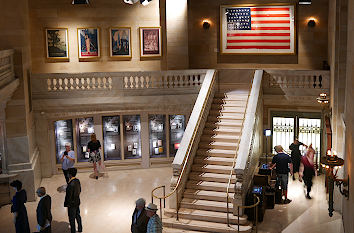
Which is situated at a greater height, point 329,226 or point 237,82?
point 237,82

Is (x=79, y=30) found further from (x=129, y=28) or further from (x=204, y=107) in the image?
(x=204, y=107)

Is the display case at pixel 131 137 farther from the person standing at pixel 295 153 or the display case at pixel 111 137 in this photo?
the person standing at pixel 295 153

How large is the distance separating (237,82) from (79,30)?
613cm

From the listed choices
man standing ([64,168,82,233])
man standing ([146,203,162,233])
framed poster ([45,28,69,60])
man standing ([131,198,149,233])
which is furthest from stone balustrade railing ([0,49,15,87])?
man standing ([146,203,162,233])

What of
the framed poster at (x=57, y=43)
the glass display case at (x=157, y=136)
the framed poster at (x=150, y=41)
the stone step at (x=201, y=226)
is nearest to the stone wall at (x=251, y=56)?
the framed poster at (x=150, y=41)

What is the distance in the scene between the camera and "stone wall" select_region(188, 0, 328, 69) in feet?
64.6

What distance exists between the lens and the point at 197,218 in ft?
45.3

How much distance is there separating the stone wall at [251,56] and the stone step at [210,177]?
6.80m

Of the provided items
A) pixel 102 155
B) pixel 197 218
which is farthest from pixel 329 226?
pixel 102 155

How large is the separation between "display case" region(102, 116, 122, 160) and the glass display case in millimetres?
1197

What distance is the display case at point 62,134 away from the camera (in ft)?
Answer: 60.6

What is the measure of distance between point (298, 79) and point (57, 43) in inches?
346

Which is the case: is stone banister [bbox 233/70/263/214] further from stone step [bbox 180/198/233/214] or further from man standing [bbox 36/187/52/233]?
man standing [bbox 36/187/52/233]

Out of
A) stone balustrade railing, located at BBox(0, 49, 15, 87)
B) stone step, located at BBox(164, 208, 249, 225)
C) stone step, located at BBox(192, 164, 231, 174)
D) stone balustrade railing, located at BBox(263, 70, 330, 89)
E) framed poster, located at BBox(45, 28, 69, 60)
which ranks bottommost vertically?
stone step, located at BBox(164, 208, 249, 225)
